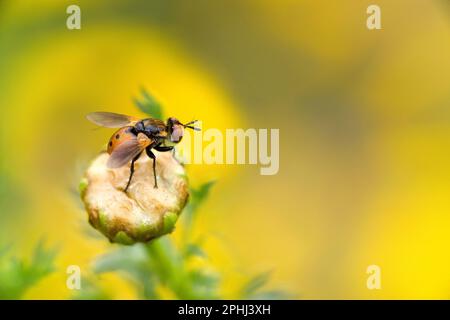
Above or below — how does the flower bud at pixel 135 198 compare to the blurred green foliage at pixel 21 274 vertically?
above

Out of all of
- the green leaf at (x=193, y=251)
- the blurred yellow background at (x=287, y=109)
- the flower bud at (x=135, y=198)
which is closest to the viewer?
the flower bud at (x=135, y=198)

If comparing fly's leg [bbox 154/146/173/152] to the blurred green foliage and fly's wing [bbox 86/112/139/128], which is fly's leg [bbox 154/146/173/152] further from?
the blurred green foliage

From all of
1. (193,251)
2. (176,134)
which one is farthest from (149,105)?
(193,251)

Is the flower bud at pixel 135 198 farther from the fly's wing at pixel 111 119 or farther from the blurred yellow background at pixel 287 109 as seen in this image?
the blurred yellow background at pixel 287 109

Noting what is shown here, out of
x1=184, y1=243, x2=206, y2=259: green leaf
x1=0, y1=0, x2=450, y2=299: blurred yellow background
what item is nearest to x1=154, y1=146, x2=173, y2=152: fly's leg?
x1=184, y1=243, x2=206, y2=259: green leaf

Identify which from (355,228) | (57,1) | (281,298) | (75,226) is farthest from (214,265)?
(57,1)

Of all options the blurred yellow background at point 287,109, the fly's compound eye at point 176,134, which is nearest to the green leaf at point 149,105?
the fly's compound eye at point 176,134
